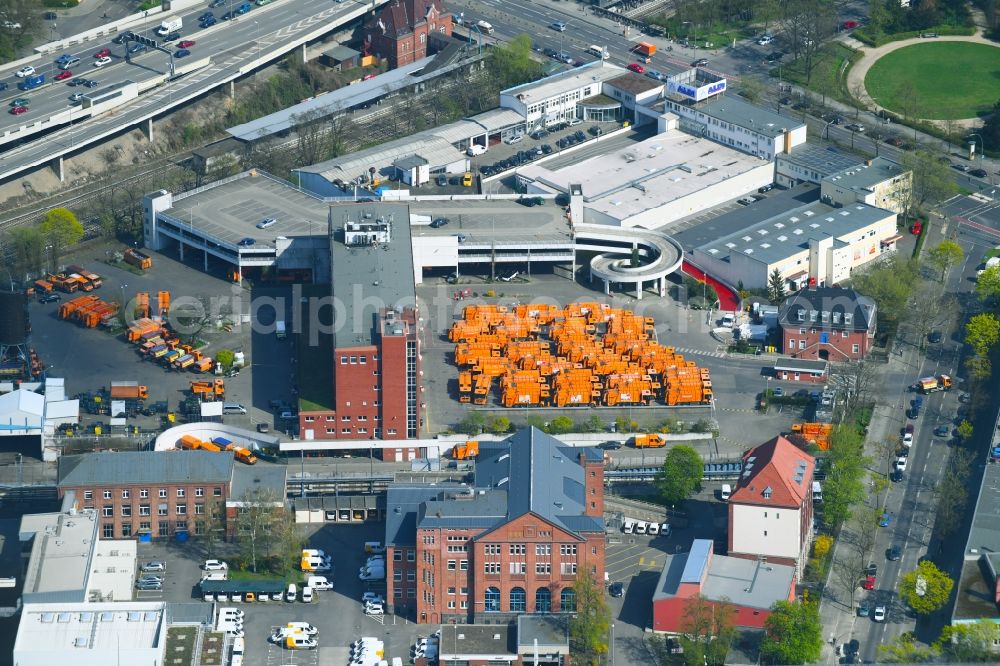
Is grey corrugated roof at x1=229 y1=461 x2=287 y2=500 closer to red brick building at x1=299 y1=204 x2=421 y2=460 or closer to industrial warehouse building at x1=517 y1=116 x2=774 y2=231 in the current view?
red brick building at x1=299 y1=204 x2=421 y2=460

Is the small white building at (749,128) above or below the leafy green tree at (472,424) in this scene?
above

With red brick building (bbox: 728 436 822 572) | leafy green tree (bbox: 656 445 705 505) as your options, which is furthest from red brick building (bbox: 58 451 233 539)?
red brick building (bbox: 728 436 822 572)

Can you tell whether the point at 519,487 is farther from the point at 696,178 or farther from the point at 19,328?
the point at 696,178

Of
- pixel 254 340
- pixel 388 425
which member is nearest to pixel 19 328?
pixel 254 340

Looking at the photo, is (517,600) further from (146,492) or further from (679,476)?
(146,492)

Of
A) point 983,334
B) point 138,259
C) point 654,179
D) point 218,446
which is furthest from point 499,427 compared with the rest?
point 654,179

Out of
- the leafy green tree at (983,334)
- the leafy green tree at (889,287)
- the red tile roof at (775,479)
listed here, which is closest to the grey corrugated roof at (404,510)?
the red tile roof at (775,479)

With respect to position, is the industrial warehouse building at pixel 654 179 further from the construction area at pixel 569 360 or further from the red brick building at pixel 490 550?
the red brick building at pixel 490 550

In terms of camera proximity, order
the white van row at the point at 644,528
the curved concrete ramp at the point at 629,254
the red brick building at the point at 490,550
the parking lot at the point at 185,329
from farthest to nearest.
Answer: the curved concrete ramp at the point at 629,254 < the parking lot at the point at 185,329 < the white van row at the point at 644,528 < the red brick building at the point at 490,550
